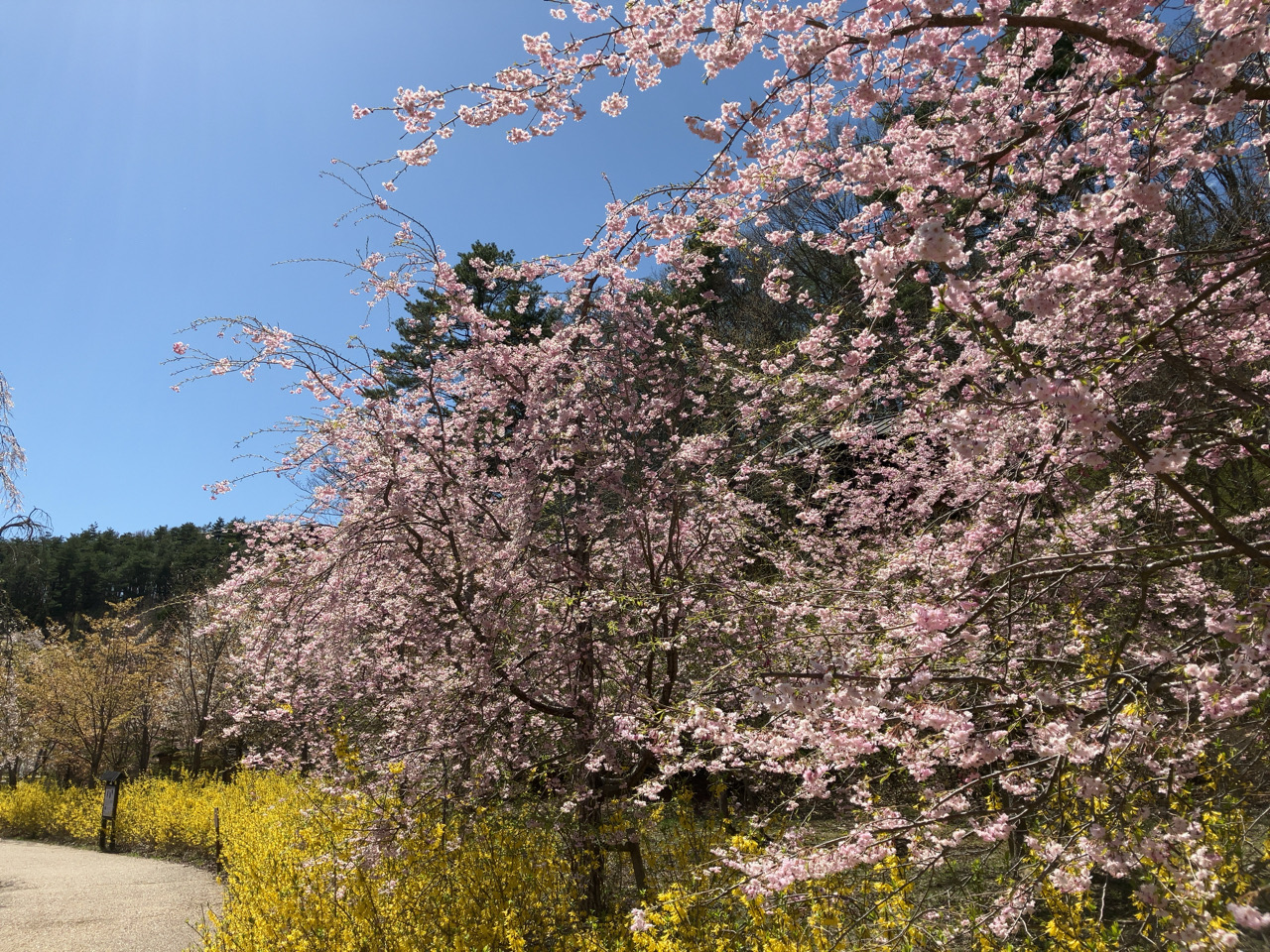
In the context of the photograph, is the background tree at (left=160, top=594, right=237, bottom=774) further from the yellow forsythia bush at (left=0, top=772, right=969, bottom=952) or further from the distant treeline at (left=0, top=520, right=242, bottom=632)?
the distant treeline at (left=0, top=520, right=242, bottom=632)

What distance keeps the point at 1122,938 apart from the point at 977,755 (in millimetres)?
1801

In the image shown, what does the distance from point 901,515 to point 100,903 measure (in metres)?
9.67

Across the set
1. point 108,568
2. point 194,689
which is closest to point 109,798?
point 194,689

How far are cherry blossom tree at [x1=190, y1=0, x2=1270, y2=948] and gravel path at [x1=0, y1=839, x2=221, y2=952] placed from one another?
2.00m

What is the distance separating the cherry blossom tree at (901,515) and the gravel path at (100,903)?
6.57 feet

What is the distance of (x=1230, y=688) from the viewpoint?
2039 mm

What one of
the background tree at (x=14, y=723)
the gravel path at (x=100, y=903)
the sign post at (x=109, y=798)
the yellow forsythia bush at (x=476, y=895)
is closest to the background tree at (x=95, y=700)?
the background tree at (x=14, y=723)

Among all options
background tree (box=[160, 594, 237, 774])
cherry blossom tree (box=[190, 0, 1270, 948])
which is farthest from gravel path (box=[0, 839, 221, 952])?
background tree (box=[160, 594, 237, 774])

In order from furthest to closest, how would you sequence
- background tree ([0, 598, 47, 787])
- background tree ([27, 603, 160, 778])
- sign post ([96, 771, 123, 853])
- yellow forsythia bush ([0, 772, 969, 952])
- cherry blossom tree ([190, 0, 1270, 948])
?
background tree ([0, 598, 47, 787]), background tree ([27, 603, 160, 778]), sign post ([96, 771, 123, 853]), yellow forsythia bush ([0, 772, 969, 952]), cherry blossom tree ([190, 0, 1270, 948])

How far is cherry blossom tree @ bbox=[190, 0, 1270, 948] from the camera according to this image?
2.29 metres

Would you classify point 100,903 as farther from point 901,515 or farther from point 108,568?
point 108,568

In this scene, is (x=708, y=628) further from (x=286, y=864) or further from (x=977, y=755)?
(x=286, y=864)

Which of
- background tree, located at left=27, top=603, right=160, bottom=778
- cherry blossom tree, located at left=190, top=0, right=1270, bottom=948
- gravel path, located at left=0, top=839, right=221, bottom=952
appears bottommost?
gravel path, located at left=0, top=839, right=221, bottom=952

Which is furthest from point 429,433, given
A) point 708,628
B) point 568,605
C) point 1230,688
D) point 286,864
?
point 1230,688
